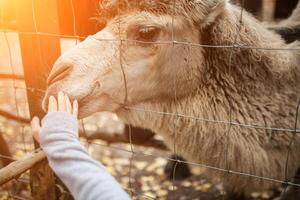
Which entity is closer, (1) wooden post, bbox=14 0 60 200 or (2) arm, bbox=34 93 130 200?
(2) arm, bbox=34 93 130 200

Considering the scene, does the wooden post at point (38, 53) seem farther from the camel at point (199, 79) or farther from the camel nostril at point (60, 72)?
the camel nostril at point (60, 72)

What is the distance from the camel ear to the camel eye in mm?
231

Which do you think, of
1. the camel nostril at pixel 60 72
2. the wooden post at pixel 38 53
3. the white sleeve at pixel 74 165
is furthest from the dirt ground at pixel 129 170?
the white sleeve at pixel 74 165

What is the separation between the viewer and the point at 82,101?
6.91 feet

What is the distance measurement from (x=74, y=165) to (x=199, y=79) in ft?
3.54

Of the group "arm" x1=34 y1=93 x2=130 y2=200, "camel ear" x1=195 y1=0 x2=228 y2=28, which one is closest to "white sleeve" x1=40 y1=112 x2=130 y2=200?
"arm" x1=34 y1=93 x2=130 y2=200

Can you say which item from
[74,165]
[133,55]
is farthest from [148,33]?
[74,165]

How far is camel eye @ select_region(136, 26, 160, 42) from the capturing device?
2.12 m

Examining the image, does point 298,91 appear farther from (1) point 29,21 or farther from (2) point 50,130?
(1) point 29,21

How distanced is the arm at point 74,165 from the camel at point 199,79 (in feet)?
1.76

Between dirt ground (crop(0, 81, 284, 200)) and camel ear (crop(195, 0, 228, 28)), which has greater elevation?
camel ear (crop(195, 0, 228, 28))

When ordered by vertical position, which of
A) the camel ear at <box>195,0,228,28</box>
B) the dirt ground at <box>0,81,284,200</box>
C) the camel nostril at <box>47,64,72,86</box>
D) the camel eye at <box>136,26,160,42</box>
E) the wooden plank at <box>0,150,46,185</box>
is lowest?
the dirt ground at <box>0,81,284,200</box>

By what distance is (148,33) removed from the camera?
7.00ft

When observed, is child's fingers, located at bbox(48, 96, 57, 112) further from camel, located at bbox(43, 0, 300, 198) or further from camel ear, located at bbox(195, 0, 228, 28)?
camel ear, located at bbox(195, 0, 228, 28)
